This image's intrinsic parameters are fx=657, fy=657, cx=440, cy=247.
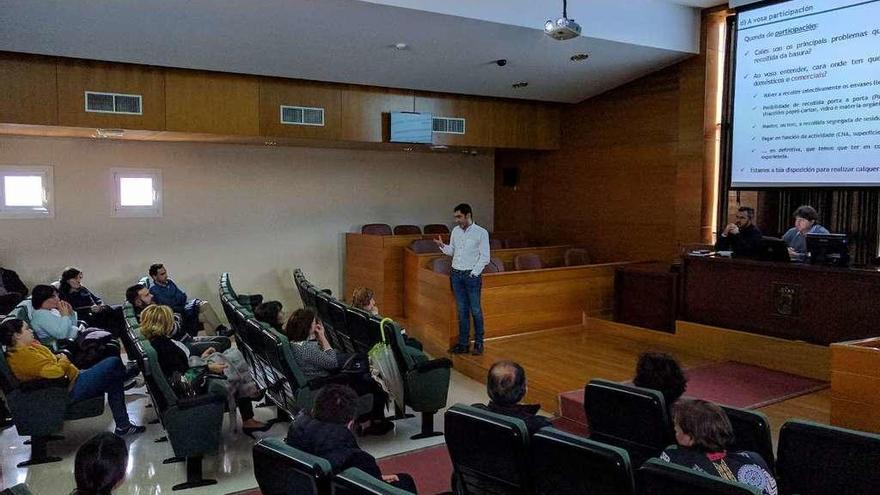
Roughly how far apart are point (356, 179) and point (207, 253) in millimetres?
2294

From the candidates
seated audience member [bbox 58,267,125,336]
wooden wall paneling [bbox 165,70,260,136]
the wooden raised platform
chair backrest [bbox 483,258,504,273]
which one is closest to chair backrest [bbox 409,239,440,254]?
chair backrest [bbox 483,258,504,273]

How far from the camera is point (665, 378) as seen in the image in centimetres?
287

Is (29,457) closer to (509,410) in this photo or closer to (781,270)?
(509,410)

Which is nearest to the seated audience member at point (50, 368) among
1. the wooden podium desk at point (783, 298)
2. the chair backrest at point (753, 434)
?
the chair backrest at point (753, 434)

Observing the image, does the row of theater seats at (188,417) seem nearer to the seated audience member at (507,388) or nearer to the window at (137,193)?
the seated audience member at (507,388)

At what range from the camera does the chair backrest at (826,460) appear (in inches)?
85.0

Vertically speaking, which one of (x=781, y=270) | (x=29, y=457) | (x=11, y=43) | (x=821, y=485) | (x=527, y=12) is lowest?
(x=29, y=457)

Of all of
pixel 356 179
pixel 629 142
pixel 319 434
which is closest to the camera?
pixel 319 434

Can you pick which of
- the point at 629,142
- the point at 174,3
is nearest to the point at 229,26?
the point at 174,3

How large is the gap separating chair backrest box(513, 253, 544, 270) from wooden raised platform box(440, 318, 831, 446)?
1168 mm

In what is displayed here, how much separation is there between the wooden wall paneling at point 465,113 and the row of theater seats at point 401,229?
4.69 feet

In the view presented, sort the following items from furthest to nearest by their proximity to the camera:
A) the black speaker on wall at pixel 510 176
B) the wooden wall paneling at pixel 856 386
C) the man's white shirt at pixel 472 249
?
the black speaker on wall at pixel 510 176 → the man's white shirt at pixel 472 249 → the wooden wall paneling at pixel 856 386

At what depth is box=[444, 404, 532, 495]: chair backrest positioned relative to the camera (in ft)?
8.01

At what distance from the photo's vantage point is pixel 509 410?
8.82 ft
